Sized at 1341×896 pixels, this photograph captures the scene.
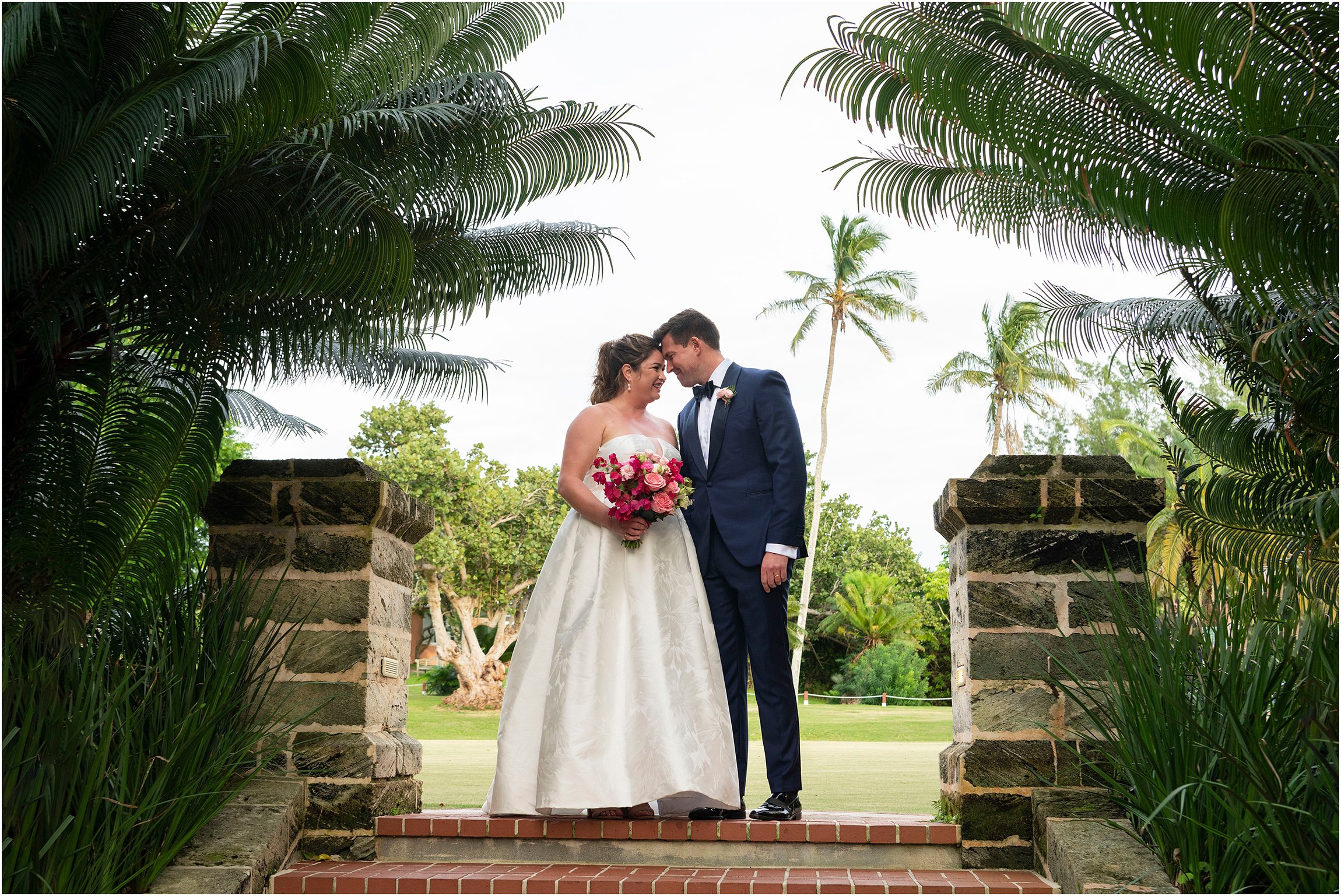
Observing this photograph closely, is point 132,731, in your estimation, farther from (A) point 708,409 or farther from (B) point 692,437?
(A) point 708,409

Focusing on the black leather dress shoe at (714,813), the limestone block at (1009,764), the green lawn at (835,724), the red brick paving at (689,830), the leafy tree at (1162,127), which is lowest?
the green lawn at (835,724)

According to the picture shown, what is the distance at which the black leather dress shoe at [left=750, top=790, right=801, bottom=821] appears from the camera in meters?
4.94

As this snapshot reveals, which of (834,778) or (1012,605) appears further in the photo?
(834,778)

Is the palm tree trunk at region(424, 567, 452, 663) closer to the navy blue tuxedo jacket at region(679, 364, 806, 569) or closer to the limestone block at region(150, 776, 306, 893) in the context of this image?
the limestone block at region(150, 776, 306, 893)

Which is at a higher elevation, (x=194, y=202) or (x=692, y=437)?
(x=194, y=202)

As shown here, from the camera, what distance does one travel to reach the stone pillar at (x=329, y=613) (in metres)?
5.05

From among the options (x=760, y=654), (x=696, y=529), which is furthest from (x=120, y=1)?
(x=760, y=654)

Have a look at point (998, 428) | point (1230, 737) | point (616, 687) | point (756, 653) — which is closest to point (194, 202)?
point (616, 687)

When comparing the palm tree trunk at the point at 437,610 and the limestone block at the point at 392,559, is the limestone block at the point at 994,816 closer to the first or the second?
the limestone block at the point at 392,559

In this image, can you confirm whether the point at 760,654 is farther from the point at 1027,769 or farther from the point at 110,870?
the point at 110,870

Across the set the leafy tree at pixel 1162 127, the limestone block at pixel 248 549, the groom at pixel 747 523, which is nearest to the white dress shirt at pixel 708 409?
the groom at pixel 747 523

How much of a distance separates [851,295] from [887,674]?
11.5 meters

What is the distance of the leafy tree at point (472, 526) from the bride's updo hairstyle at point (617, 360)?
64.3 ft

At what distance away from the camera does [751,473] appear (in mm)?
5336
